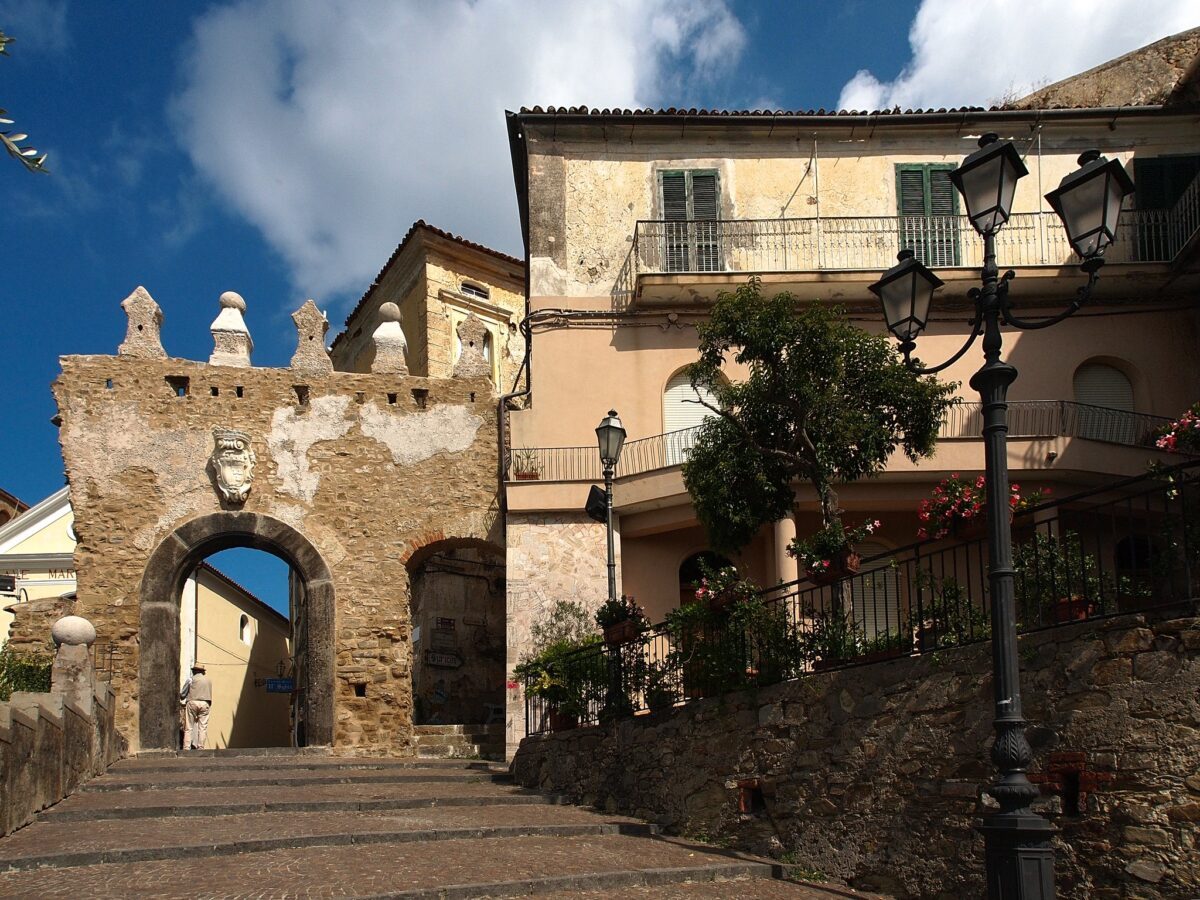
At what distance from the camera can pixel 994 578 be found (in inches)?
285

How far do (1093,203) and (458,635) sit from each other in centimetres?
2011

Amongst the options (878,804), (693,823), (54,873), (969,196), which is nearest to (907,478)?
(693,823)

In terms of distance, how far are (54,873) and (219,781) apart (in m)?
5.17

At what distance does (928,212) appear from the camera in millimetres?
21766

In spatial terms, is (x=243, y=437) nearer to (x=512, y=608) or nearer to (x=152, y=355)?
(x=152, y=355)

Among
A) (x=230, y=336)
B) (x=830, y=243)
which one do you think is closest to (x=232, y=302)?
(x=230, y=336)

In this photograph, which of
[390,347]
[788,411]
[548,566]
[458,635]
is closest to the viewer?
[788,411]

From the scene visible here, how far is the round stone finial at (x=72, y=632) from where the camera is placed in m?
15.6

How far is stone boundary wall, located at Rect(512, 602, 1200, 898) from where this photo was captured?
7.62 m

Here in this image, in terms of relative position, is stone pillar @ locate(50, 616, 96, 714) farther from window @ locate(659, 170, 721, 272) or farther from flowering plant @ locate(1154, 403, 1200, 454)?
flowering plant @ locate(1154, 403, 1200, 454)

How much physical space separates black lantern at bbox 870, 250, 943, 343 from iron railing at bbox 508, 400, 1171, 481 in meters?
11.5

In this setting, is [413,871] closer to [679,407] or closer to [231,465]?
[231,465]

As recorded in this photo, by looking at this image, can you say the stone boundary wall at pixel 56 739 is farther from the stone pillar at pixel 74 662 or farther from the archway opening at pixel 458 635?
the archway opening at pixel 458 635

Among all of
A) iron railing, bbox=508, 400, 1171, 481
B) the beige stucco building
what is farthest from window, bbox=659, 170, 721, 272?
the beige stucco building
